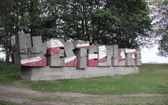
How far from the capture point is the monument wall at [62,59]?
1525cm

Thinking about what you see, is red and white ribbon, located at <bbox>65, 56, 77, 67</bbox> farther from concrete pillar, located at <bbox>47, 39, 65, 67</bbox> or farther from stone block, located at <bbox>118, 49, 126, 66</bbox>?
stone block, located at <bbox>118, 49, 126, 66</bbox>

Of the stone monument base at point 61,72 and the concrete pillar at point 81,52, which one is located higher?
the concrete pillar at point 81,52

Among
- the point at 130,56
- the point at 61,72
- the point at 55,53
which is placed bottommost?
the point at 61,72

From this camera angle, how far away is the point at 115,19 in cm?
2302

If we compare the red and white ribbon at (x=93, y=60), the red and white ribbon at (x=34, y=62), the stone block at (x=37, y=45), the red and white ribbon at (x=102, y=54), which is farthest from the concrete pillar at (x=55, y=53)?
the red and white ribbon at (x=102, y=54)

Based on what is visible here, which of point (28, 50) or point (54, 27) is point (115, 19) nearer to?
point (54, 27)

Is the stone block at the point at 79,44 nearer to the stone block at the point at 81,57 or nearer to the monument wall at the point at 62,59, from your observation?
the monument wall at the point at 62,59

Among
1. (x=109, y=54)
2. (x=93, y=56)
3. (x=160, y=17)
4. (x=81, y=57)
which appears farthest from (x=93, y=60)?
(x=160, y=17)

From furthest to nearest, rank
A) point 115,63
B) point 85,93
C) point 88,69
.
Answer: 1. point 115,63
2. point 88,69
3. point 85,93

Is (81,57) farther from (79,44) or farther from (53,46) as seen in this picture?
(53,46)

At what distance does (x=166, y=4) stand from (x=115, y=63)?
11.9 m

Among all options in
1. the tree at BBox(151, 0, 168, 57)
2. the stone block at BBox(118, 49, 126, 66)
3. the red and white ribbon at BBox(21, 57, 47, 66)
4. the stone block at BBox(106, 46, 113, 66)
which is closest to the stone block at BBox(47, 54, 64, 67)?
the red and white ribbon at BBox(21, 57, 47, 66)

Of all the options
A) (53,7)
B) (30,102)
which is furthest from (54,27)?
(30,102)

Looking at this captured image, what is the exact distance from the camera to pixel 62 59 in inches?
657
